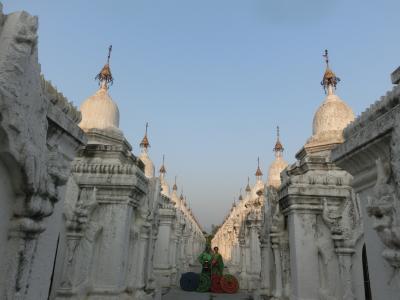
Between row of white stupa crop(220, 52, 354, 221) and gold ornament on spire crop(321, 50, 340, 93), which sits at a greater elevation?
gold ornament on spire crop(321, 50, 340, 93)

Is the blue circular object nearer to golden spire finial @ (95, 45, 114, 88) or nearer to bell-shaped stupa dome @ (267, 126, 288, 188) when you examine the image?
bell-shaped stupa dome @ (267, 126, 288, 188)

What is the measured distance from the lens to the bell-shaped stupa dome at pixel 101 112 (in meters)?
11.7

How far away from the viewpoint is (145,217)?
32.2ft

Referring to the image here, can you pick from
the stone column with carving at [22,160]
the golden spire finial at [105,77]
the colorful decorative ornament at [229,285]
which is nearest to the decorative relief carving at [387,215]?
the stone column with carving at [22,160]

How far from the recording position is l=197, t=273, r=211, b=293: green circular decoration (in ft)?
59.8

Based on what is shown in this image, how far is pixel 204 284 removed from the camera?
60.0 ft

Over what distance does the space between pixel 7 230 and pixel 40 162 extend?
0.73 m

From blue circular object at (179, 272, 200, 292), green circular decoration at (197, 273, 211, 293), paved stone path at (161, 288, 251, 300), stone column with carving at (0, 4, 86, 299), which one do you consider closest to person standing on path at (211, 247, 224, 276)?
green circular decoration at (197, 273, 211, 293)

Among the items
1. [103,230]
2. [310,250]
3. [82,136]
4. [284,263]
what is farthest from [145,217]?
[82,136]

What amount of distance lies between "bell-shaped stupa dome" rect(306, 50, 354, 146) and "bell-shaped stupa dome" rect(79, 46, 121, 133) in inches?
276

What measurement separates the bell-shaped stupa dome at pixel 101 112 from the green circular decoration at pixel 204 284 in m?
10.4

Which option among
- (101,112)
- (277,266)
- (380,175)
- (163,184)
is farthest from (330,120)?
(163,184)

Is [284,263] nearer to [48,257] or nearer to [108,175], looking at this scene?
[108,175]

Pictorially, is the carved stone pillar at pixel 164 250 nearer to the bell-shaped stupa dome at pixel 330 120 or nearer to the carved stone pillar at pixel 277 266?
the bell-shaped stupa dome at pixel 330 120
